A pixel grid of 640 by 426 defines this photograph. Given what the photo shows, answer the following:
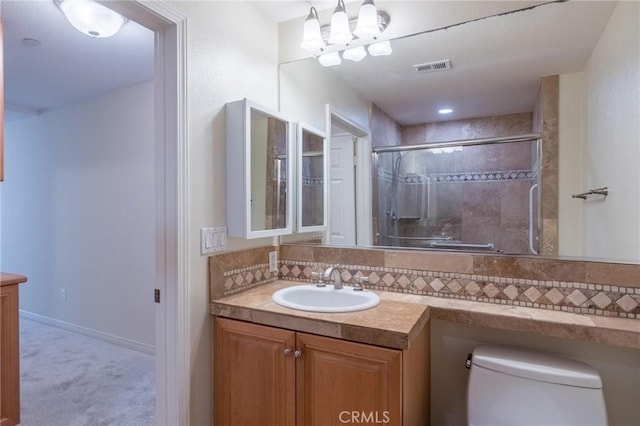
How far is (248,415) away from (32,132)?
13.4 ft

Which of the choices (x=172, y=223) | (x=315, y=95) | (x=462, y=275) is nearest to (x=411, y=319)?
(x=462, y=275)

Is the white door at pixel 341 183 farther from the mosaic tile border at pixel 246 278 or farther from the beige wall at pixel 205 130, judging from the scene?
the beige wall at pixel 205 130

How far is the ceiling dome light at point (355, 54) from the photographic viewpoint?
189 centimetres

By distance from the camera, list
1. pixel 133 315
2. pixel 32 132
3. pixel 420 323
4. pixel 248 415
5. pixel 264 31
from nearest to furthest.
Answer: pixel 420 323
pixel 248 415
pixel 264 31
pixel 133 315
pixel 32 132

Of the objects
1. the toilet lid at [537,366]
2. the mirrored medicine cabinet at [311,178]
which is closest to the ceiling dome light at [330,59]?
the mirrored medicine cabinet at [311,178]

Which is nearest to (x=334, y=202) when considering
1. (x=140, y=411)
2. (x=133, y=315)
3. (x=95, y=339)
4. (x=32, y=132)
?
(x=140, y=411)

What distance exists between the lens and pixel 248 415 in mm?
1489

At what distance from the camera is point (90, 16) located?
5.53 feet

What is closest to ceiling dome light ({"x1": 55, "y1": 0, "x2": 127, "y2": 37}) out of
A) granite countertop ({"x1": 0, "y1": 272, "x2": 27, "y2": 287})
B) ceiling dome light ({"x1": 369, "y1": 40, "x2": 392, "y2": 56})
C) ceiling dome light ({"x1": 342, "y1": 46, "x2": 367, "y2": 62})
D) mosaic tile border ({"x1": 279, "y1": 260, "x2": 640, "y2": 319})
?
ceiling dome light ({"x1": 342, "y1": 46, "x2": 367, "y2": 62})

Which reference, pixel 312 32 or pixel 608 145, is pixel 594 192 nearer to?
pixel 608 145

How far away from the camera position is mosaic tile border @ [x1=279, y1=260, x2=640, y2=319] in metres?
1.35

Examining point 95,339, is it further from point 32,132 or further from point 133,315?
point 32,132

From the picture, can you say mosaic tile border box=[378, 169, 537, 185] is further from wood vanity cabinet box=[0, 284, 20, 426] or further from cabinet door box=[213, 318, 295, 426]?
wood vanity cabinet box=[0, 284, 20, 426]

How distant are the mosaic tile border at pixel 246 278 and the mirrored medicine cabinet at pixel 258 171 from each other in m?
0.21
